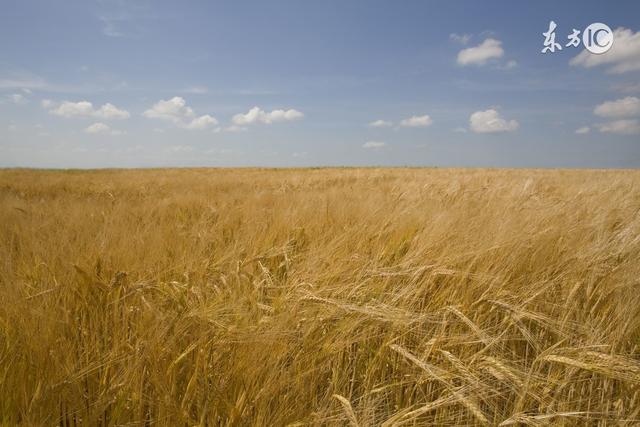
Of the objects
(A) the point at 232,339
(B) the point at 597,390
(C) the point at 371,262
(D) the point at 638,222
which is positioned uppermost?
(D) the point at 638,222

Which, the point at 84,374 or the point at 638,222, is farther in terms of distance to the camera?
the point at 638,222

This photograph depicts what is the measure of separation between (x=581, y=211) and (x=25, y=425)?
2.96 metres

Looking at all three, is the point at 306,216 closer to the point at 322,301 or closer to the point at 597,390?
the point at 322,301

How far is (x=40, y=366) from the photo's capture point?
2.67 feet

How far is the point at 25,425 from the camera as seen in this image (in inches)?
26.4

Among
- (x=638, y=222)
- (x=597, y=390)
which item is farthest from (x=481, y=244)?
(x=638, y=222)

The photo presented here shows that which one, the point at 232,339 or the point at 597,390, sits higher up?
the point at 232,339

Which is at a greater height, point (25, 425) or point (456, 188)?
point (456, 188)

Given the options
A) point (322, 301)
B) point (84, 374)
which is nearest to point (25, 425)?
point (84, 374)

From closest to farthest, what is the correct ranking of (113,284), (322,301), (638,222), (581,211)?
(322,301) → (113,284) → (638,222) → (581,211)

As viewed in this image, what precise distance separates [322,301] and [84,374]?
0.63 meters

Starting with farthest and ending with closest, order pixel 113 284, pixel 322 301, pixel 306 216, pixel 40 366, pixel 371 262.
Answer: pixel 306 216
pixel 371 262
pixel 113 284
pixel 322 301
pixel 40 366

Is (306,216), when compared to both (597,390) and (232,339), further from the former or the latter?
(597,390)

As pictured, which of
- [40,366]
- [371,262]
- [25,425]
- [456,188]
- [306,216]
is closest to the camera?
[25,425]
